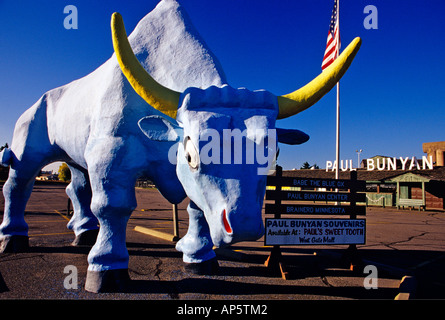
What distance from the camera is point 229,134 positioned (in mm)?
2400

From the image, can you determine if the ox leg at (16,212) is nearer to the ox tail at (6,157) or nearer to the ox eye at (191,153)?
the ox tail at (6,157)

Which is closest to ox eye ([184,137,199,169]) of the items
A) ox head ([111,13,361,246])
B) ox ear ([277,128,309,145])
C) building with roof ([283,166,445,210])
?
ox head ([111,13,361,246])

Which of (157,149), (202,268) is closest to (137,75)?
(157,149)

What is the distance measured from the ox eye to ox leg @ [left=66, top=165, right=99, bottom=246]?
4212mm

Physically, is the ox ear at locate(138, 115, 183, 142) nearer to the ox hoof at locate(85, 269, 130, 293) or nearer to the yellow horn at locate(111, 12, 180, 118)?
the yellow horn at locate(111, 12, 180, 118)

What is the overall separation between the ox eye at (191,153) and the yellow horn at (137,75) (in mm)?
325

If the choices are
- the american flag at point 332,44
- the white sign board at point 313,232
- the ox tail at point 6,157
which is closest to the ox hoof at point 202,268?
the white sign board at point 313,232

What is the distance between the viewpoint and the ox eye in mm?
2504

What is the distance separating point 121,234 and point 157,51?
7.73 feet

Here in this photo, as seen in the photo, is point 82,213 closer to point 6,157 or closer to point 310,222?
point 6,157

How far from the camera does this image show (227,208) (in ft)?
7.59

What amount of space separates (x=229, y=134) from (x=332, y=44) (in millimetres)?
11945
